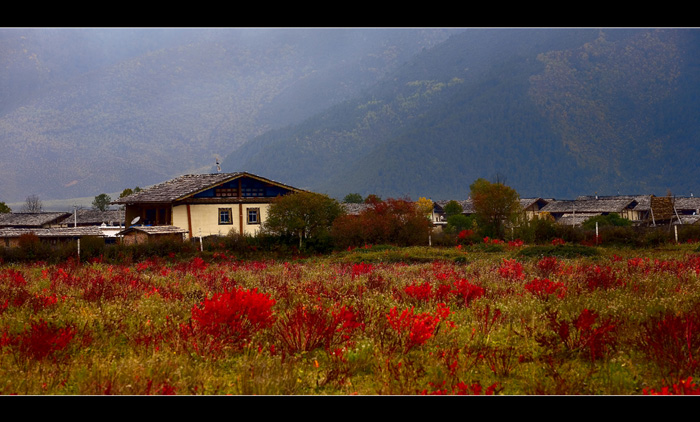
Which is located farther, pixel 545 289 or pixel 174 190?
pixel 174 190

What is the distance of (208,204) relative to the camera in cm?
4684

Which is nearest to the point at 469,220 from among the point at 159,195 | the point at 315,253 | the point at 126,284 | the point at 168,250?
the point at 159,195

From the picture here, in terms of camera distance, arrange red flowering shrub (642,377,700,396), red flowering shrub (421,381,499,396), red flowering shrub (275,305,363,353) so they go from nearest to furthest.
→ red flowering shrub (642,377,700,396), red flowering shrub (421,381,499,396), red flowering shrub (275,305,363,353)

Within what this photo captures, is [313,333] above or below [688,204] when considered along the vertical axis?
below

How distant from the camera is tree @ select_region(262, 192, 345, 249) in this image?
33.6 meters

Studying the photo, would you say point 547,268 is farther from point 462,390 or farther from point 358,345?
point 462,390

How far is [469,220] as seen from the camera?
241ft

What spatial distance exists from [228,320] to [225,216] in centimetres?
4090

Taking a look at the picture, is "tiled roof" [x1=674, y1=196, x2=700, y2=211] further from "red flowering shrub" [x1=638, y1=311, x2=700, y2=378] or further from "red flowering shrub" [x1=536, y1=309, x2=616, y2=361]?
"red flowering shrub" [x1=536, y1=309, x2=616, y2=361]

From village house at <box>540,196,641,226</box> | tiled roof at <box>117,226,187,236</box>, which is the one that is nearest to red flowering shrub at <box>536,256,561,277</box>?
tiled roof at <box>117,226,187,236</box>

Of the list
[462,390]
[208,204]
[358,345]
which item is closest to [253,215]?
[208,204]

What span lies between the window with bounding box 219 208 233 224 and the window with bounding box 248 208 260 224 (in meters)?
1.59
